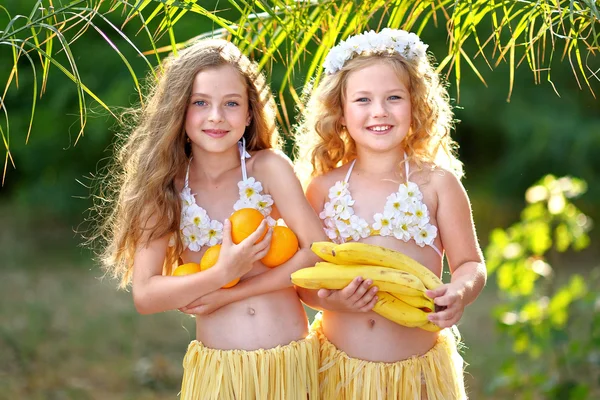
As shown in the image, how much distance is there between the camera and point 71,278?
246 inches

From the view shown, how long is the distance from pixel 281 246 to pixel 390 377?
424mm

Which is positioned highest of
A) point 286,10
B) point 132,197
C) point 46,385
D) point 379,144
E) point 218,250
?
point 286,10

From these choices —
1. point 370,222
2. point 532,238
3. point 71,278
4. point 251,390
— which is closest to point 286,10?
point 370,222

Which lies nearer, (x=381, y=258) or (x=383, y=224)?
(x=381, y=258)

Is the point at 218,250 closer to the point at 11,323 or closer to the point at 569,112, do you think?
the point at 11,323

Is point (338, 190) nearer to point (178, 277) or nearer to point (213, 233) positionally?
point (213, 233)

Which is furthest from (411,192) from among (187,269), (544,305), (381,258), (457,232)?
(544,305)

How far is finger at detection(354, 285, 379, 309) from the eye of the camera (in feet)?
6.77

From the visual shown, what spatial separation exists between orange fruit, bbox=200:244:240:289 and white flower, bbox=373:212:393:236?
1.24 ft

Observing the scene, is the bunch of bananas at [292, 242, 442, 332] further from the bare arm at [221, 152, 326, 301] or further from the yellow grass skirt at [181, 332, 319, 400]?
the yellow grass skirt at [181, 332, 319, 400]

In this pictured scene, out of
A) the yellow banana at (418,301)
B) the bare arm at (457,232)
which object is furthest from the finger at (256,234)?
the bare arm at (457,232)

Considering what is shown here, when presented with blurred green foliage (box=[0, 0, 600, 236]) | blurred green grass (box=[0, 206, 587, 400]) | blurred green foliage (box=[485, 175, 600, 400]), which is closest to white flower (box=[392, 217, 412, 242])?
blurred green foliage (box=[485, 175, 600, 400])

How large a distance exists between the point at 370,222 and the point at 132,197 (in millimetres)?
608

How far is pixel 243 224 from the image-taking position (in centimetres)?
210
